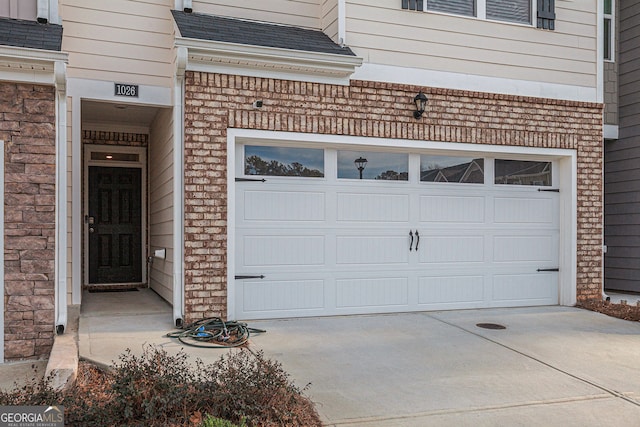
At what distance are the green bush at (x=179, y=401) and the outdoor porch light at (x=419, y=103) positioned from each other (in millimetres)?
4478

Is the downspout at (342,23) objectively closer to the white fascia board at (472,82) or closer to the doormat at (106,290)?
the white fascia board at (472,82)

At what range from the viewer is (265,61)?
6594mm

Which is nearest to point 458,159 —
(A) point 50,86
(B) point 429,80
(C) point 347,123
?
(B) point 429,80

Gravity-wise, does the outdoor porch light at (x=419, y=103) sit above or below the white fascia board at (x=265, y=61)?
below

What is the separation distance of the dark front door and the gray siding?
815 cm

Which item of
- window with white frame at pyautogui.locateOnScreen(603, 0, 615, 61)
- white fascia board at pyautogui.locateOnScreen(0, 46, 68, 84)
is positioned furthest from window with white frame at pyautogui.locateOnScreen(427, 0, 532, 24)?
white fascia board at pyautogui.locateOnScreen(0, 46, 68, 84)

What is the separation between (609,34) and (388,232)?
238 inches

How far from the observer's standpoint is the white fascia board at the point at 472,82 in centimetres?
729

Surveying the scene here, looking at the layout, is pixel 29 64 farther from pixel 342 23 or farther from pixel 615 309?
pixel 615 309

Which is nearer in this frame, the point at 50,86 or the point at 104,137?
the point at 50,86

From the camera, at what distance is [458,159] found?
7.90 metres

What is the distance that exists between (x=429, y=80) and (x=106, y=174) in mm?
5309

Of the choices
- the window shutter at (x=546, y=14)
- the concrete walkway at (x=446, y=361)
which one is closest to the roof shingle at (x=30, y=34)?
the concrete walkway at (x=446, y=361)

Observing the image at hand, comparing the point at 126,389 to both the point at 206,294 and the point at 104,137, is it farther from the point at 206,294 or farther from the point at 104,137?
the point at 104,137
